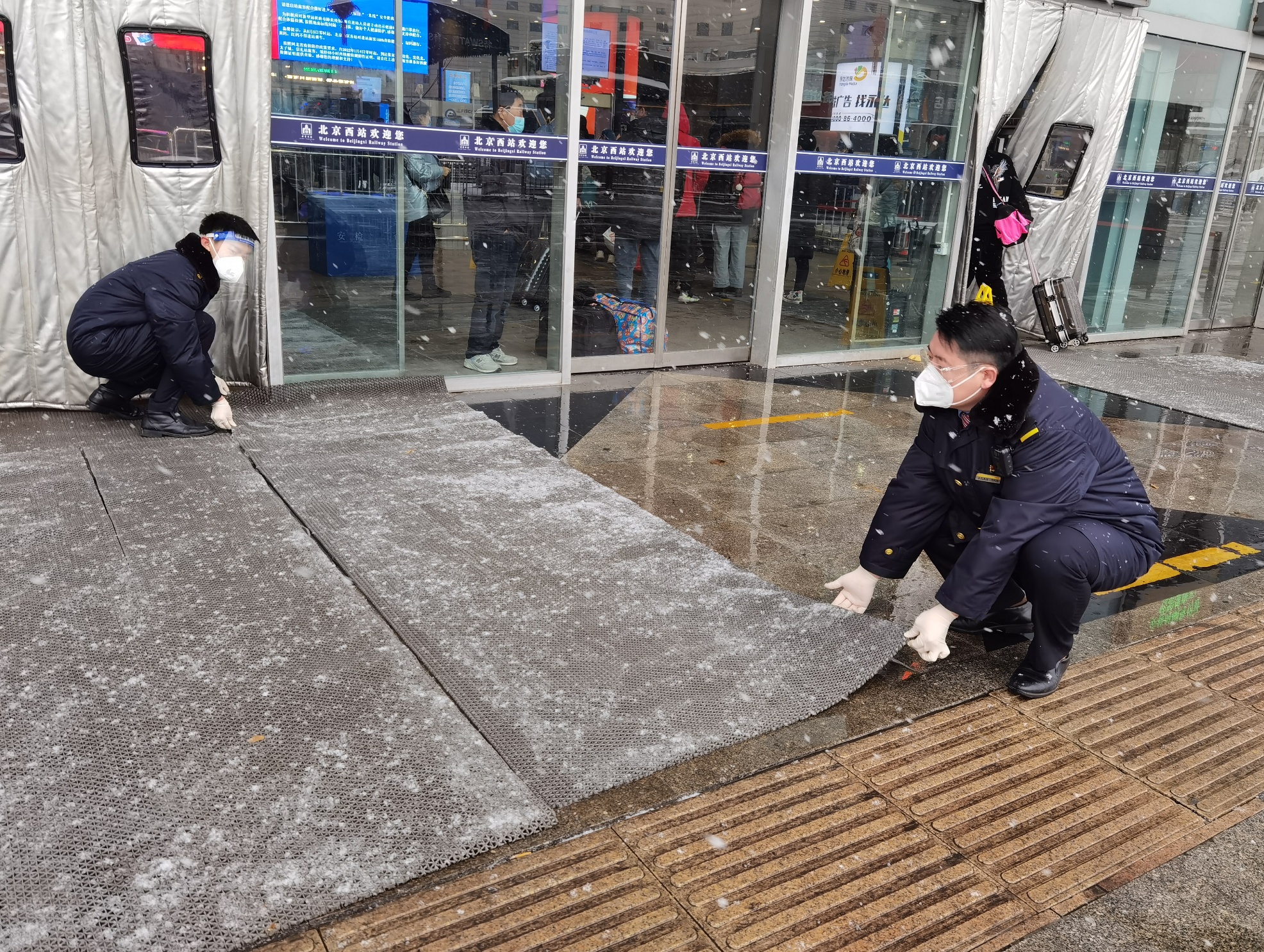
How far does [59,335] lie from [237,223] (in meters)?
1.22

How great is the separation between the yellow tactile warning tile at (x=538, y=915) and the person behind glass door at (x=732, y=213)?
19.8 feet

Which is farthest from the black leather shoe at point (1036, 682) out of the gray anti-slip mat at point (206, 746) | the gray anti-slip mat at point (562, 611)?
the gray anti-slip mat at point (206, 746)

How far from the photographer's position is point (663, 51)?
7066 millimetres

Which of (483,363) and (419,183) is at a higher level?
(419,183)

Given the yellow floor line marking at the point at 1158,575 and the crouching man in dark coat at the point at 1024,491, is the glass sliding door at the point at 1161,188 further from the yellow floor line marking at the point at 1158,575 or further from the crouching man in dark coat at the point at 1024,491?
the crouching man in dark coat at the point at 1024,491

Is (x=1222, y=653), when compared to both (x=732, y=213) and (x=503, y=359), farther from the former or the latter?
(x=732, y=213)

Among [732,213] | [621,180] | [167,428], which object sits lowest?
[167,428]

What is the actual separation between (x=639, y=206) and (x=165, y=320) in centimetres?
349

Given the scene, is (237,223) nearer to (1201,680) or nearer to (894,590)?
(894,590)

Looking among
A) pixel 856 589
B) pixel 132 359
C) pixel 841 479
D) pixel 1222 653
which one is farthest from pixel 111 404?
pixel 1222 653

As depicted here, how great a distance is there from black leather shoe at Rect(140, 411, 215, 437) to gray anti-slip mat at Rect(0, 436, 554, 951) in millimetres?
1182

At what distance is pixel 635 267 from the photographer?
7469 millimetres

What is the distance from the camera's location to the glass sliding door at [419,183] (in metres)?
5.82

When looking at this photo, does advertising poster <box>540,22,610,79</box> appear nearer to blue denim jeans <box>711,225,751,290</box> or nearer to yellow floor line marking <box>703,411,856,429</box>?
blue denim jeans <box>711,225,751,290</box>
